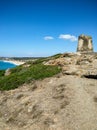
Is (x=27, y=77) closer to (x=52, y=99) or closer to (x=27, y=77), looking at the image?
(x=27, y=77)

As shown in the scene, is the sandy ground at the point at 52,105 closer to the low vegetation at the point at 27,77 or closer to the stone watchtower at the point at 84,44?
the low vegetation at the point at 27,77

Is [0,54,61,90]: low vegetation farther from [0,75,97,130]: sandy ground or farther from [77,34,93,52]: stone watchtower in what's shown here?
[77,34,93,52]: stone watchtower

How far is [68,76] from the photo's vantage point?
78.2 feet

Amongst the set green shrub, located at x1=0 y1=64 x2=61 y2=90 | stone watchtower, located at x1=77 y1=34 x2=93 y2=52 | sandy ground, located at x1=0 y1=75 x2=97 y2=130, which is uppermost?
stone watchtower, located at x1=77 y1=34 x2=93 y2=52

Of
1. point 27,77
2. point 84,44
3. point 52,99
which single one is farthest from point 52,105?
point 84,44

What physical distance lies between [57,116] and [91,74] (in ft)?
30.2

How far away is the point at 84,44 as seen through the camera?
3972 cm

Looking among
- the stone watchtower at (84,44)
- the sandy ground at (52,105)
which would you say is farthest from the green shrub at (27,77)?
the stone watchtower at (84,44)

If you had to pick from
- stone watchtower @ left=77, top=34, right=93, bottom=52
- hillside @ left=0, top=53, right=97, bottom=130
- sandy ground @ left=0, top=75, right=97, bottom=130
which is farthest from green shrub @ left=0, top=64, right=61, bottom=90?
stone watchtower @ left=77, top=34, right=93, bottom=52

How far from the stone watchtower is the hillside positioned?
11028mm

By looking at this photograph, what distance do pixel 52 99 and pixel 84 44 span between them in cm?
2264

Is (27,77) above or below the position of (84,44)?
below

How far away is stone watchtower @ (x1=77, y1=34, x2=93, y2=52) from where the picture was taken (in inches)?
1547

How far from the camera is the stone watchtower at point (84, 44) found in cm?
3928
